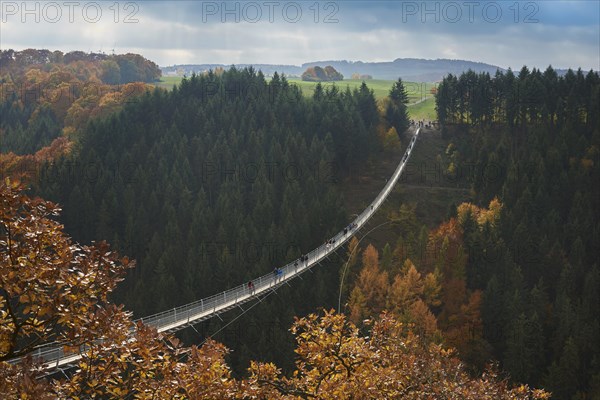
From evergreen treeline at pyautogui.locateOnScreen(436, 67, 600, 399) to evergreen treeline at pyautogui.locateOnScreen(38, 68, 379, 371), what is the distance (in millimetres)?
Answer: 19277

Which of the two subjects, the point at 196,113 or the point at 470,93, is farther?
the point at 470,93

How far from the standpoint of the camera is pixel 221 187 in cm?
8375

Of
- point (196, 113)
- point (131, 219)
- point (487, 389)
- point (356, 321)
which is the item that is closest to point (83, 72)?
point (196, 113)

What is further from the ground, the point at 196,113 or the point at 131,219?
the point at 196,113

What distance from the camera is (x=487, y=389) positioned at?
59.9 feet

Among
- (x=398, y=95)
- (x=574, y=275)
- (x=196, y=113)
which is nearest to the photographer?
(x=574, y=275)

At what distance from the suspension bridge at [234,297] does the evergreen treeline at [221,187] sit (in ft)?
9.96

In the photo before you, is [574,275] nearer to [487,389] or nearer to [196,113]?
[487,389]

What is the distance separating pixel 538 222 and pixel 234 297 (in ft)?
168

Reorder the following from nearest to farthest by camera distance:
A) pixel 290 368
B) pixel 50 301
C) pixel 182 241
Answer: pixel 50 301, pixel 290 368, pixel 182 241

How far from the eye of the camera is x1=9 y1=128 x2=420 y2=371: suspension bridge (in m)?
29.0

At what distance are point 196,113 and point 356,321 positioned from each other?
61.7 meters

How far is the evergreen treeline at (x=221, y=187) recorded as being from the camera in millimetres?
63375

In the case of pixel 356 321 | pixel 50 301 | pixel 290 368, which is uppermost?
pixel 50 301
